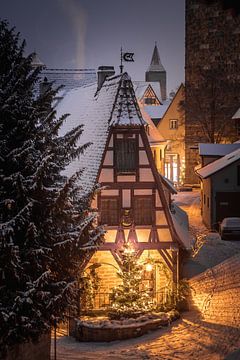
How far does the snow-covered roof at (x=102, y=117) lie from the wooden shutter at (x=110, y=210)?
80 centimetres

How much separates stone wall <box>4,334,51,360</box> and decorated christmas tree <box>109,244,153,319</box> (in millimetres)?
3726

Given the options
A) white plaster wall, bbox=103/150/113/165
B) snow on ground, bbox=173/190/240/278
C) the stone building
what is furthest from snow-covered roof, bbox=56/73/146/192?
the stone building

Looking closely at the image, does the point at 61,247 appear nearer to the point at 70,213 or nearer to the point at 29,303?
the point at 70,213

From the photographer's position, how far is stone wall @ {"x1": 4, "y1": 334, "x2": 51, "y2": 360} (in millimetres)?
11632

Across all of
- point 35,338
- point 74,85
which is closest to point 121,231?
point 35,338

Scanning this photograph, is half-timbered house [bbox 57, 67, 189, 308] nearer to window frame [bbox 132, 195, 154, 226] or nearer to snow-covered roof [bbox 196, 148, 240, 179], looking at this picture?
window frame [bbox 132, 195, 154, 226]

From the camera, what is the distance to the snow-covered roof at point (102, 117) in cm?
1745

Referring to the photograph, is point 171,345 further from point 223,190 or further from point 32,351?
point 223,190

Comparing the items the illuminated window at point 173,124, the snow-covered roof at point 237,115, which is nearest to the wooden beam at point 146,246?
the snow-covered roof at point 237,115

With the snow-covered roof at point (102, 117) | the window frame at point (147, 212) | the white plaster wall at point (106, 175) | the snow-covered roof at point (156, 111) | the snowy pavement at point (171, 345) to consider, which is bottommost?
the snowy pavement at point (171, 345)

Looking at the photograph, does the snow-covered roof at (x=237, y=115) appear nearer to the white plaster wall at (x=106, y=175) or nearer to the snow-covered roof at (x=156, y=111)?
the snow-covered roof at (x=156, y=111)

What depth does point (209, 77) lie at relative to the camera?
135 ft

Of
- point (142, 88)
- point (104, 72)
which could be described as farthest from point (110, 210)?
point (142, 88)

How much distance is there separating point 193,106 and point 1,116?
32.8 meters
